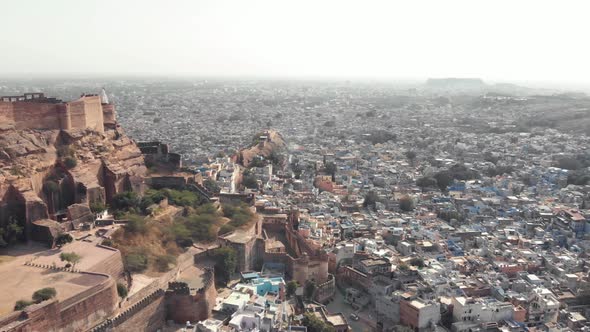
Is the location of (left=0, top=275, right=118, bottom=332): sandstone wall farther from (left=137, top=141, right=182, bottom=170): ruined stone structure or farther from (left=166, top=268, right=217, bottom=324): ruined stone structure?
(left=137, top=141, right=182, bottom=170): ruined stone structure

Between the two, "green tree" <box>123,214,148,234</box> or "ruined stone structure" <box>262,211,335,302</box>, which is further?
"ruined stone structure" <box>262,211,335,302</box>

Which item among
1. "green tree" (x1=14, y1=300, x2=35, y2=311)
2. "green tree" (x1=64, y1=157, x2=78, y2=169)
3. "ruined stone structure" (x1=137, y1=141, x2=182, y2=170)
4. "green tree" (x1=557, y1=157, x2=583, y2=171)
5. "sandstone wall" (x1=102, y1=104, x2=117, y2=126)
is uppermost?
"sandstone wall" (x1=102, y1=104, x2=117, y2=126)

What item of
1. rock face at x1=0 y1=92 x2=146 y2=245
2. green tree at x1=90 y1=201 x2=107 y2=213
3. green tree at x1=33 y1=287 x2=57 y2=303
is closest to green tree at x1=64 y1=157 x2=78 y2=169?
rock face at x1=0 y1=92 x2=146 y2=245

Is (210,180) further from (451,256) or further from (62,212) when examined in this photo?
(451,256)

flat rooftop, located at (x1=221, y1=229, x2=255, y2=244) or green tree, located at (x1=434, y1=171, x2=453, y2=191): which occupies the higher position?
flat rooftop, located at (x1=221, y1=229, x2=255, y2=244)

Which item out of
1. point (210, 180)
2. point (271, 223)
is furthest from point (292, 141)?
point (271, 223)

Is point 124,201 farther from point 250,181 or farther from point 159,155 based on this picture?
point 250,181
